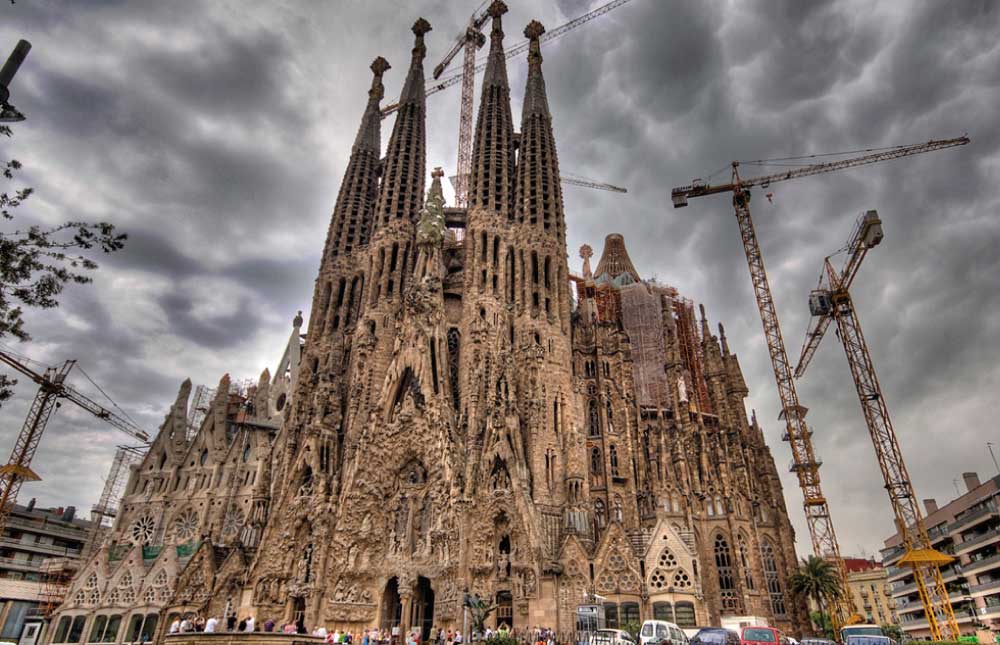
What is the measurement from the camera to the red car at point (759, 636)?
21.8 m

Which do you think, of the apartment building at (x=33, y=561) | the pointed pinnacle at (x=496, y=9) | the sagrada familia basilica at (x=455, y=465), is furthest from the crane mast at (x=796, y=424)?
the apartment building at (x=33, y=561)

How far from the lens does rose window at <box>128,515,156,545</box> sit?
5119 centimetres

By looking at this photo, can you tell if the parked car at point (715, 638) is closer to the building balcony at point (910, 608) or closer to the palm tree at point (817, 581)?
the palm tree at point (817, 581)

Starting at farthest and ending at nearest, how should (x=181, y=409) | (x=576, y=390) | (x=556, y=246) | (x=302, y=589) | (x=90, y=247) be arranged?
1. (x=181, y=409)
2. (x=556, y=246)
3. (x=576, y=390)
4. (x=302, y=589)
5. (x=90, y=247)

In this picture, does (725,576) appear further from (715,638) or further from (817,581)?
(715,638)

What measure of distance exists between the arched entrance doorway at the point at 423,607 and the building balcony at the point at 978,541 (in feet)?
166

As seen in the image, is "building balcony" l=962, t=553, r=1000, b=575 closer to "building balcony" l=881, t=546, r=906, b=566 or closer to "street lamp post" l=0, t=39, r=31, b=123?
"building balcony" l=881, t=546, r=906, b=566

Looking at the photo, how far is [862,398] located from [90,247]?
53658mm

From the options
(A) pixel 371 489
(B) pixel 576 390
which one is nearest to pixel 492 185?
(B) pixel 576 390

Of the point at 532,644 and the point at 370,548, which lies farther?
the point at 370,548

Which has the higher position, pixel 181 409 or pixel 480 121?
pixel 480 121

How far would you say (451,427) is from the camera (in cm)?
4103

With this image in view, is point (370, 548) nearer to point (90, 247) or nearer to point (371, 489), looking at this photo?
point (371, 489)

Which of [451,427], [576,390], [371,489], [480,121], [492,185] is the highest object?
[480,121]
